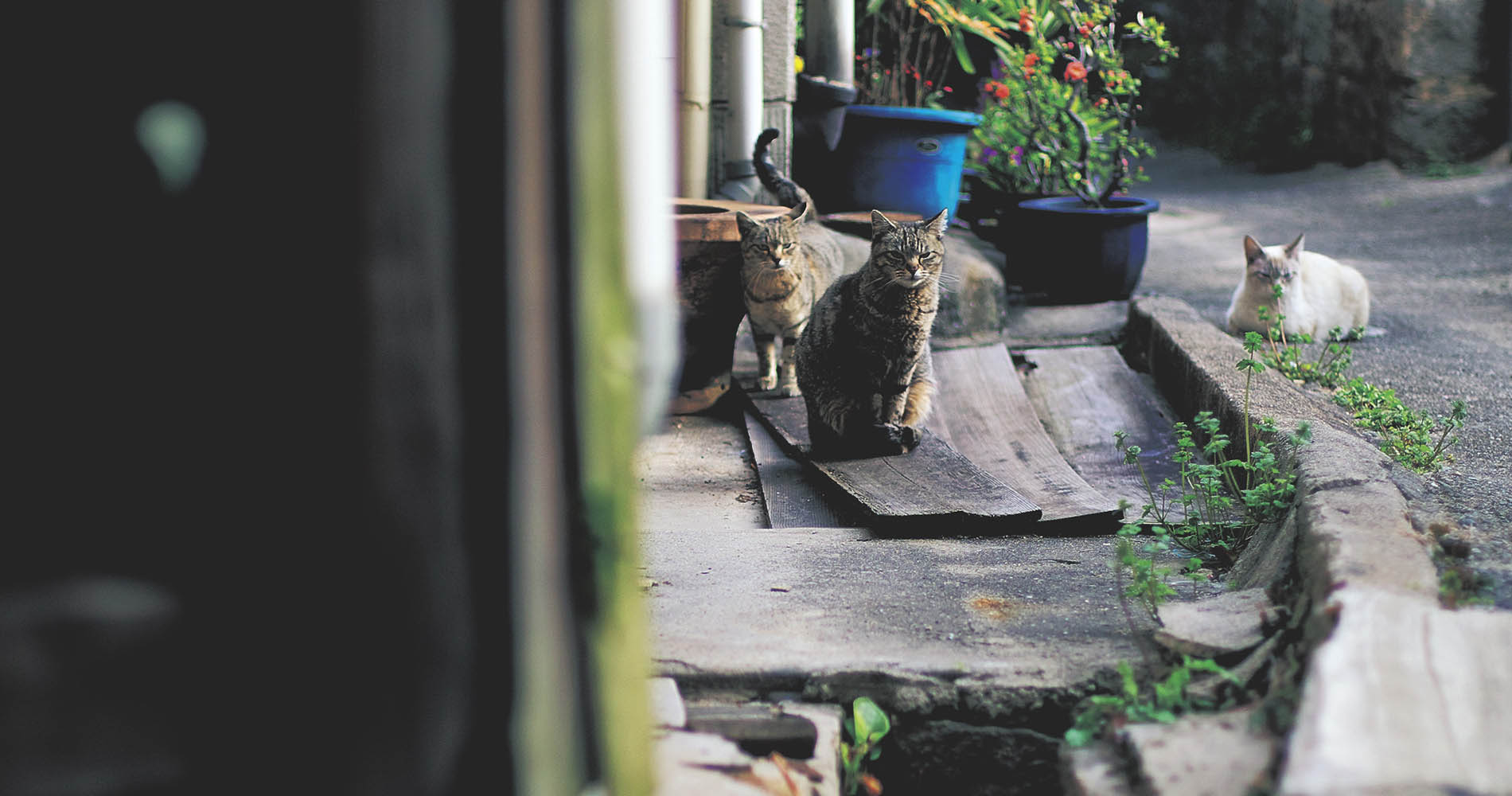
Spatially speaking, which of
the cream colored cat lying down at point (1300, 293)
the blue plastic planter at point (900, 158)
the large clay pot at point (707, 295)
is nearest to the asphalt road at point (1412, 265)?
the cream colored cat lying down at point (1300, 293)

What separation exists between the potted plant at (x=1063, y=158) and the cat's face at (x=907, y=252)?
2.12 meters

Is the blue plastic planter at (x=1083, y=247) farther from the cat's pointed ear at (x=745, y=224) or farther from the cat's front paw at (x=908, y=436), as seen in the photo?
the cat's front paw at (x=908, y=436)

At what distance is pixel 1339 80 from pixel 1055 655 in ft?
35.2

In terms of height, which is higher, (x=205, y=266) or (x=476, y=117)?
(x=476, y=117)

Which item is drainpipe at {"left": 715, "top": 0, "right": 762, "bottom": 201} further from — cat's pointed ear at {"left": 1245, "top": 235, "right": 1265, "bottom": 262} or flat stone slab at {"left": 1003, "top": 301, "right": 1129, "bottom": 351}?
cat's pointed ear at {"left": 1245, "top": 235, "right": 1265, "bottom": 262}

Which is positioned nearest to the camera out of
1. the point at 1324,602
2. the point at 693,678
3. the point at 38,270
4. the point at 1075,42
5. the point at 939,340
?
the point at 38,270

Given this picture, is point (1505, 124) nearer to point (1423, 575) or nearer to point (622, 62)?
point (1423, 575)

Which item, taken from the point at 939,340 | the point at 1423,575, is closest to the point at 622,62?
the point at 1423,575

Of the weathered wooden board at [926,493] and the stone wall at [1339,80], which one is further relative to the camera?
the stone wall at [1339,80]

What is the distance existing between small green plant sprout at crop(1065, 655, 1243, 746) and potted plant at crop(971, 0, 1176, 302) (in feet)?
12.6

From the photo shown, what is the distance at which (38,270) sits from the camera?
30.3 inches

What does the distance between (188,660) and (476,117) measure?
495 mm

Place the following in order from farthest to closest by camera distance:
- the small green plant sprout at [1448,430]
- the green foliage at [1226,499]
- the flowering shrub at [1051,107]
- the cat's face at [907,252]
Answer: the flowering shrub at [1051,107] < the cat's face at [907,252] < the small green plant sprout at [1448,430] < the green foliage at [1226,499]

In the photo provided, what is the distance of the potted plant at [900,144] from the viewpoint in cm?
519
